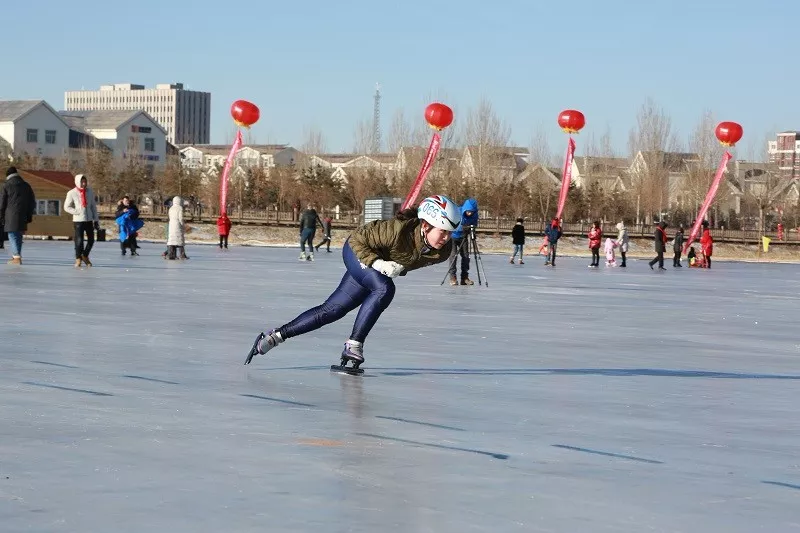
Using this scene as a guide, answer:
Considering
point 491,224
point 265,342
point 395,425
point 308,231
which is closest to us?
point 395,425

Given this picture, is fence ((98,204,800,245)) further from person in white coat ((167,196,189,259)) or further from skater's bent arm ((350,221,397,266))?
skater's bent arm ((350,221,397,266))

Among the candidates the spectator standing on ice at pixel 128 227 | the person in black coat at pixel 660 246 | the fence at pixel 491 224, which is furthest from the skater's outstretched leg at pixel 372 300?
the fence at pixel 491 224

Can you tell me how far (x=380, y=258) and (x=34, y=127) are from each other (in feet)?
369

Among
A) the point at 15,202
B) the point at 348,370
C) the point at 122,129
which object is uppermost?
the point at 122,129

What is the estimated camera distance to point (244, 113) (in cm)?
4569

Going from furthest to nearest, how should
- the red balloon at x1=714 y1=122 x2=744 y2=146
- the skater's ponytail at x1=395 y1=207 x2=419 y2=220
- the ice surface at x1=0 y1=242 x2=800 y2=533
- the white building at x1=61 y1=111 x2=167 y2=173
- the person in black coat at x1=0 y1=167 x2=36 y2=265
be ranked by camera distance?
the white building at x1=61 y1=111 x2=167 y2=173 < the red balloon at x1=714 y1=122 x2=744 y2=146 < the person in black coat at x1=0 y1=167 x2=36 y2=265 < the skater's ponytail at x1=395 y1=207 x2=419 y2=220 < the ice surface at x1=0 y1=242 x2=800 y2=533

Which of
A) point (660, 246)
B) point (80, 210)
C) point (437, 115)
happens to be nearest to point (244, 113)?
point (437, 115)

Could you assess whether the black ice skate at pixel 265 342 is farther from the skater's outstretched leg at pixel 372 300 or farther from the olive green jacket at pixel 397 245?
the olive green jacket at pixel 397 245

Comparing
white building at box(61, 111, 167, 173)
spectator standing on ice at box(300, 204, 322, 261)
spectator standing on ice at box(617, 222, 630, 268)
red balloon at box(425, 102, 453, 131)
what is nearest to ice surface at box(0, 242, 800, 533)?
spectator standing on ice at box(300, 204, 322, 261)

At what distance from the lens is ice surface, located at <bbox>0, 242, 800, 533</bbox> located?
448cm

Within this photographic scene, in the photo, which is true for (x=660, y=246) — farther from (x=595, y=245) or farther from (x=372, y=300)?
(x=372, y=300)

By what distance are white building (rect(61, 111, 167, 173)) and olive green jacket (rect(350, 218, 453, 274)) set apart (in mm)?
120729

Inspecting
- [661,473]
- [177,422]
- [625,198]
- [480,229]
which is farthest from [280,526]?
[625,198]

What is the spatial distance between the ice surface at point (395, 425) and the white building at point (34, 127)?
103823 millimetres
